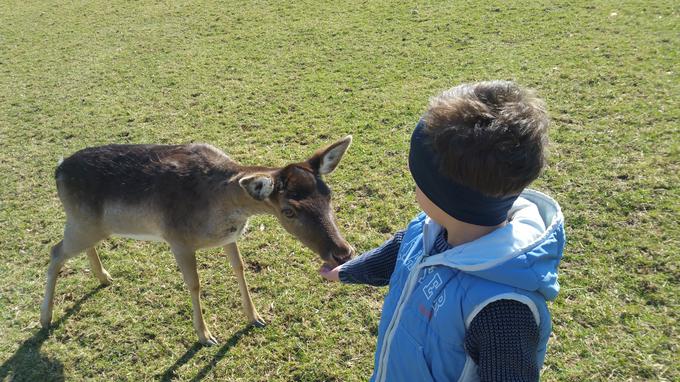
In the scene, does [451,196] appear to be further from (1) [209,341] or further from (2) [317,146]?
(2) [317,146]

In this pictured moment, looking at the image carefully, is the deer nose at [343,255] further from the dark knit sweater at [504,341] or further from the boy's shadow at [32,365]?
the boy's shadow at [32,365]

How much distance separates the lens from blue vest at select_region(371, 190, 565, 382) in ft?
6.00

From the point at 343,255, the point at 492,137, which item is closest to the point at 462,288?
the point at 492,137

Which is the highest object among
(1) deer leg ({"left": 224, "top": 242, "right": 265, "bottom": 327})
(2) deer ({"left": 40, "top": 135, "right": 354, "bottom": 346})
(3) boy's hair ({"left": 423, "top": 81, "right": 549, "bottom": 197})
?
(3) boy's hair ({"left": 423, "top": 81, "right": 549, "bottom": 197})

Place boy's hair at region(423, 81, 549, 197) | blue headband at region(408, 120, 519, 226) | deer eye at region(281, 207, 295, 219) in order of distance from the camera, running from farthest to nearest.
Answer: deer eye at region(281, 207, 295, 219) → blue headband at region(408, 120, 519, 226) → boy's hair at region(423, 81, 549, 197)

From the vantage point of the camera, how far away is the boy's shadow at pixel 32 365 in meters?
4.22

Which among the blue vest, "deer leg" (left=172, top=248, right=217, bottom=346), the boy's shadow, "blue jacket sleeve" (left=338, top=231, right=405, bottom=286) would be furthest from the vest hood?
the boy's shadow

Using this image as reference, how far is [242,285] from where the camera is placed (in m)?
4.50

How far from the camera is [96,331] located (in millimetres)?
4617

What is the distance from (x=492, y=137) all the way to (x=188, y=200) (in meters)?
2.99

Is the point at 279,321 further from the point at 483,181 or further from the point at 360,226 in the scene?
the point at 483,181

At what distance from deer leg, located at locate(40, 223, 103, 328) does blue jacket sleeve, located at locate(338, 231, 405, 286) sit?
280cm

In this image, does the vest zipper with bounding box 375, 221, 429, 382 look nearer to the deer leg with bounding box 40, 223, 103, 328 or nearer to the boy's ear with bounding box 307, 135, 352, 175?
the boy's ear with bounding box 307, 135, 352, 175

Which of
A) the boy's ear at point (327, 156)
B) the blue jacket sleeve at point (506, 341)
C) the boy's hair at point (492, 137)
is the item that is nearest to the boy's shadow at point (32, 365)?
the boy's ear at point (327, 156)
